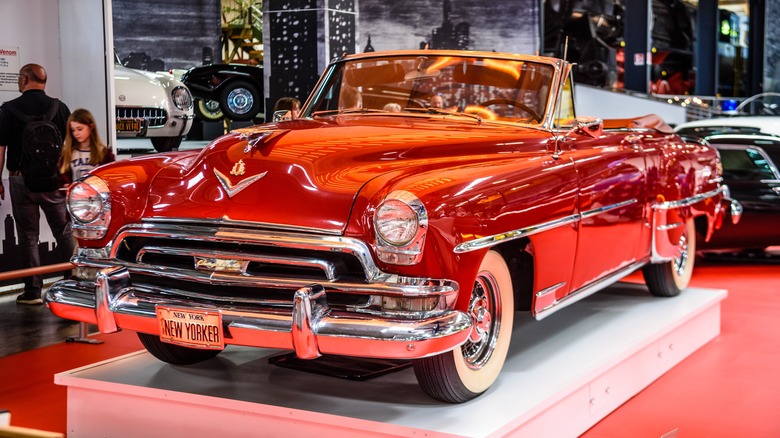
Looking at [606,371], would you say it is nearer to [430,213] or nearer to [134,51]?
[430,213]

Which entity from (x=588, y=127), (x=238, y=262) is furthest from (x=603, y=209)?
(x=238, y=262)

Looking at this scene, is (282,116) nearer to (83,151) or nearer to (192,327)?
(192,327)

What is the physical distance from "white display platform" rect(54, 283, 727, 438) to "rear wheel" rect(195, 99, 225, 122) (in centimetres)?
683

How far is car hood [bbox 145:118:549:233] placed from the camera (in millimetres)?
3695

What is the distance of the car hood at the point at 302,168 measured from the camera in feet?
12.1

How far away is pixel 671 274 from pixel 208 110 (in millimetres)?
6692

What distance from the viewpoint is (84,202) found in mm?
4180

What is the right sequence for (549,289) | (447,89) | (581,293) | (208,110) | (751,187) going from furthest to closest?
1. (208,110)
2. (751,187)
3. (447,89)
4. (581,293)
5. (549,289)

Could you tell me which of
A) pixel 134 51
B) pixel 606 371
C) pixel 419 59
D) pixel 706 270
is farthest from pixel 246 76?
pixel 606 371

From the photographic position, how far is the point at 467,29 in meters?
14.5

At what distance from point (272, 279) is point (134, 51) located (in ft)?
22.9

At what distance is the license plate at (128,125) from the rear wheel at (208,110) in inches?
65.9

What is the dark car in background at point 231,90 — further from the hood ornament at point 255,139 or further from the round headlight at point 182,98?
the hood ornament at point 255,139

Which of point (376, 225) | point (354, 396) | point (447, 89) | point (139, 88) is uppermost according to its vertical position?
point (139, 88)
